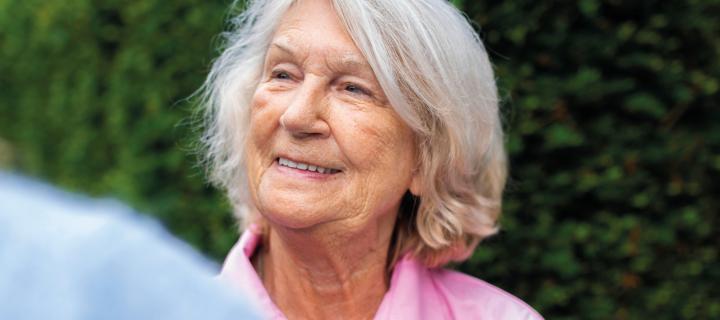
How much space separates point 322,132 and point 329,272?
41 centimetres

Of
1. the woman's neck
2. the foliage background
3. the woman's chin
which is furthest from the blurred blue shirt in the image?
the foliage background

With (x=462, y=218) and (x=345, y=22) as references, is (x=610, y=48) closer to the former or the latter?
(x=462, y=218)

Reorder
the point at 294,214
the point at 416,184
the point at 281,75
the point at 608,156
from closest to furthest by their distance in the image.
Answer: the point at 294,214 → the point at 281,75 → the point at 416,184 → the point at 608,156

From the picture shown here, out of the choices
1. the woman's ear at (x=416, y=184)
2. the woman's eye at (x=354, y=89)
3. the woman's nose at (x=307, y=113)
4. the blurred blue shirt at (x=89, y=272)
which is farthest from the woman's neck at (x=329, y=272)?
the blurred blue shirt at (x=89, y=272)

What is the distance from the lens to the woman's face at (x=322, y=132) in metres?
2.73

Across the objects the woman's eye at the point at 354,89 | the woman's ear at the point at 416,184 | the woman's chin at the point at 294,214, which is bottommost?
the woman's ear at the point at 416,184

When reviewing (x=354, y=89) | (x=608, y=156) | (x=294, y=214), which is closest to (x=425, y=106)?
(x=354, y=89)

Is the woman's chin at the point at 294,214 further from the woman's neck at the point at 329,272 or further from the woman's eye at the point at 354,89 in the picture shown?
the woman's eye at the point at 354,89

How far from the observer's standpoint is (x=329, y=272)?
2893 millimetres

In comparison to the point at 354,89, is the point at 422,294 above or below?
below

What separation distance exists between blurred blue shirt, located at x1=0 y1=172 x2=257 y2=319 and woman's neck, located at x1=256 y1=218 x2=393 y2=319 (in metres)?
1.78

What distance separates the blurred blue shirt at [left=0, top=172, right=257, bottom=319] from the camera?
972mm

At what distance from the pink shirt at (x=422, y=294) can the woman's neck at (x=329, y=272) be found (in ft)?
0.16

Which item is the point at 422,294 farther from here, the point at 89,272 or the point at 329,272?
the point at 89,272
